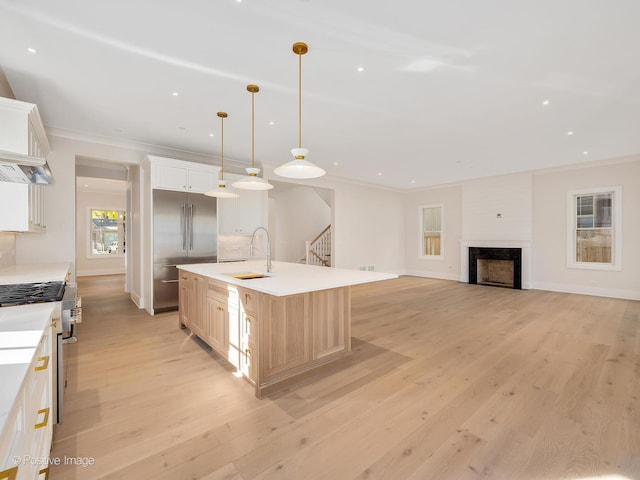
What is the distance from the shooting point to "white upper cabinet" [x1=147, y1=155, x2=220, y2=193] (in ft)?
15.4

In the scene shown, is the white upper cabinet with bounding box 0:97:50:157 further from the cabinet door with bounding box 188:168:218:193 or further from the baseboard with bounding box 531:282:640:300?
the baseboard with bounding box 531:282:640:300

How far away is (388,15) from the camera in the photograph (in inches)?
85.6

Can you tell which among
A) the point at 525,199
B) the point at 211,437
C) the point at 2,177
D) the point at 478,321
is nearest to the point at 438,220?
the point at 525,199

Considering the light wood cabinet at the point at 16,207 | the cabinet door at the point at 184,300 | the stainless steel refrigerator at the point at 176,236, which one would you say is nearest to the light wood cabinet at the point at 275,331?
the cabinet door at the point at 184,300

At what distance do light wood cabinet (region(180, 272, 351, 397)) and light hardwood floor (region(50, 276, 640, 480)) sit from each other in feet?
0.51

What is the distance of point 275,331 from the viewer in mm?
2424

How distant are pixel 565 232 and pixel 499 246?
4.33 feet

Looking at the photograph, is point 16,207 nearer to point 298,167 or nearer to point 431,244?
point 298,167

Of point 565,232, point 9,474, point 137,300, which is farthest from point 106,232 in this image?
point 565,232

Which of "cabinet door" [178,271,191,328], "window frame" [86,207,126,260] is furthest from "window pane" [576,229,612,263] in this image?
"window frame" [86,207,126,260]

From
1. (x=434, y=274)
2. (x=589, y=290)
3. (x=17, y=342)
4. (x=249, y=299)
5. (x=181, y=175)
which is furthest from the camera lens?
(x=434, y=274)

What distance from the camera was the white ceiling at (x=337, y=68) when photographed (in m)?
2.16

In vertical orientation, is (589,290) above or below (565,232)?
below

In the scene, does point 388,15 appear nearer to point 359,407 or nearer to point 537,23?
point 537,23
